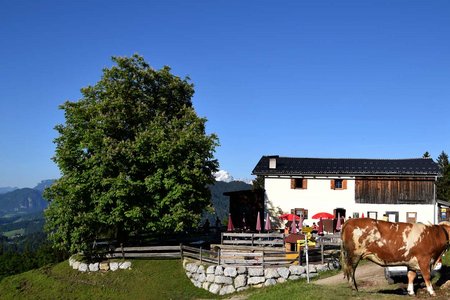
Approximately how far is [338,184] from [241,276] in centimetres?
1823

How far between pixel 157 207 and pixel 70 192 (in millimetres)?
6093

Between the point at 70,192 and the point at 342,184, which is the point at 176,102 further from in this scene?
the point at 342,184

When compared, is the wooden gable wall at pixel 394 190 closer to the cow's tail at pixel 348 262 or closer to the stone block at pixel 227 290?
the stone block at pixel 227 290

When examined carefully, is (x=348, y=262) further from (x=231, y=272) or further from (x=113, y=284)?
(x=113, y=284)

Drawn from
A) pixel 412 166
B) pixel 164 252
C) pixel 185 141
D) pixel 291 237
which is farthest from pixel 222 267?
pixel 412 166

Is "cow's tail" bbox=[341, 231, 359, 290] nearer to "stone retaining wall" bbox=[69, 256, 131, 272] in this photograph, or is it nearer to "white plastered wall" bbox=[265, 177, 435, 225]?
"stone retaining wall" bbox=[69, 256, 131, 272]

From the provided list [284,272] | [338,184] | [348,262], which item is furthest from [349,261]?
[338,184]

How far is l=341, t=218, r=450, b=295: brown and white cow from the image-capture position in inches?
500

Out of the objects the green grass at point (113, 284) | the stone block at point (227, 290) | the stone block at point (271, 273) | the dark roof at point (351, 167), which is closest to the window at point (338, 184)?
the dark roof at point (351, 167)

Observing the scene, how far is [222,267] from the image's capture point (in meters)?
27.2

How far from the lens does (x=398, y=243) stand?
12727 millimetres

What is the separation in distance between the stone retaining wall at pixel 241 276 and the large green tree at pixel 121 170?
402cm

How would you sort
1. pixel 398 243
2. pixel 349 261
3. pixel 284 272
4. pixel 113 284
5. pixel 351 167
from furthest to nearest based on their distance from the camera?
pixel 351 167
pixel 113 284
pixel 284 272
pixel 349 261
pixel 398 243

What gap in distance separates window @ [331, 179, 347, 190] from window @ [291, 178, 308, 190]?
2.54m
